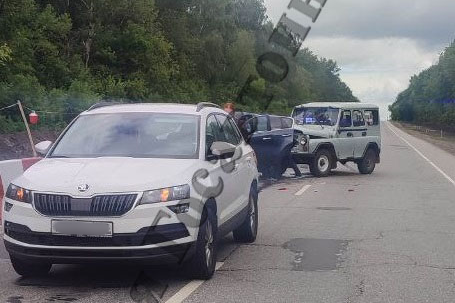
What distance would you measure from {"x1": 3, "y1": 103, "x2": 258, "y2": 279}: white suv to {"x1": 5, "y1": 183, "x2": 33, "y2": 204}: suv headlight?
0.01 meters

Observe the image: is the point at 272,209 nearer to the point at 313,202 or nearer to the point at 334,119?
the point at 313,202

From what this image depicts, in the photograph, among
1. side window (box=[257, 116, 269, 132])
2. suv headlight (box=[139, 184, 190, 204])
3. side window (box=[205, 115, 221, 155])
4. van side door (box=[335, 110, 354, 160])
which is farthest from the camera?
van side door (box=[335, 110, 354, 160])

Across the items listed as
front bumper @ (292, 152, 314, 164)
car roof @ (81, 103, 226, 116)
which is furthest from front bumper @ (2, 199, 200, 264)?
front bumper @ (292, 152, 314, 164)

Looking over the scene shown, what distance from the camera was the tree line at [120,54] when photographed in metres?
29.4

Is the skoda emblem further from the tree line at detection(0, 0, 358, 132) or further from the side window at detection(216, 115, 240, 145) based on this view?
the tree line at detection(0, 0, 358, 132)

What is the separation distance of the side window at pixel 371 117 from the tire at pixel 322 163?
76.4 inches

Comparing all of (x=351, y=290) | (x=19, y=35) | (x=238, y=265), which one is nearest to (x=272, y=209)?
(x=238, y=265)

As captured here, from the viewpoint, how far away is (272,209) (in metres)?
12.8

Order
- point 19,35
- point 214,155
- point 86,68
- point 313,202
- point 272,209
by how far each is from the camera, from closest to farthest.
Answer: point 214,155 < point 272,209 < point 313,202 < point 19,35 < point 86,68

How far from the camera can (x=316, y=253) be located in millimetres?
8477

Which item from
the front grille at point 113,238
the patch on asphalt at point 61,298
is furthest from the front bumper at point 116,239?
the patch on asphalt at point 61,298

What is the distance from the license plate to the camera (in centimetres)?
592

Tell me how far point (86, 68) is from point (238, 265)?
112ft

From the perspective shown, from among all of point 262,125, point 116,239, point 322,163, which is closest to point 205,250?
point 116,239
